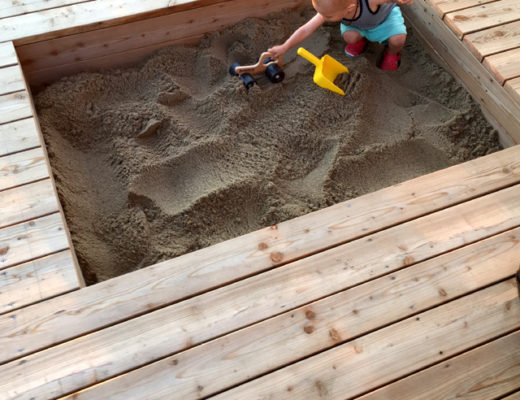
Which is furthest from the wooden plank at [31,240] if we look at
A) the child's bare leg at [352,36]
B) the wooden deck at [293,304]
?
the child's bare leg at [352,36]

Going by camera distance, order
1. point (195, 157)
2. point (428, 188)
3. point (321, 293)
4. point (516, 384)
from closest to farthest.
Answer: point (516, 384) < point (321, 293) < point (428, 188) < point (195, 157)

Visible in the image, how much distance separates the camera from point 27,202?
1715 mm

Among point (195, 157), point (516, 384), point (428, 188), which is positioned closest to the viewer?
point (516, 384)

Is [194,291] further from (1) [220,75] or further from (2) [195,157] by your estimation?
(1) [220,75]

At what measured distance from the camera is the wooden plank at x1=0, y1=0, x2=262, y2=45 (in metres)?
2.24

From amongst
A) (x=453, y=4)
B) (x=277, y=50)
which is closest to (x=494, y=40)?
(x=453, y=4)

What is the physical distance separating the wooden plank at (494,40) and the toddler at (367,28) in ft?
0.97

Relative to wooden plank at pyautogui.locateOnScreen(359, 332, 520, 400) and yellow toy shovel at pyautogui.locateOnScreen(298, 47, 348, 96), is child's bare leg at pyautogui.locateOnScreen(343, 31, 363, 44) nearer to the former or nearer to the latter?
yellow toy shovel at pyautogui.locateOnScreen(298, 47, 348, 96)

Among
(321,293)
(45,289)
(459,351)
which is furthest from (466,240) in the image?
(45,289)

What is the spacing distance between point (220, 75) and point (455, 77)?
3.54 feet

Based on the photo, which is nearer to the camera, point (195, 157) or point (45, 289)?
point (45, 289)

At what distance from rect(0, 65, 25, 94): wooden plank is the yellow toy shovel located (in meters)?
1.19

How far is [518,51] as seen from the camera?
2125mm

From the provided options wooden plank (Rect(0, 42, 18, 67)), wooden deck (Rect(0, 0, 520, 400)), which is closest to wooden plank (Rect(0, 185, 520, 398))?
wooden deck (Rect(0, 0, 520, 400))
